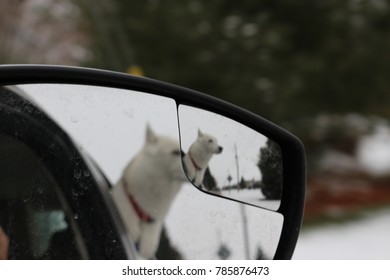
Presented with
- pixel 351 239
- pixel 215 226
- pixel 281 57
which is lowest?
pixel 351 239

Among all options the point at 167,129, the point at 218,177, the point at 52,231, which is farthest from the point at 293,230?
the point at 52,231

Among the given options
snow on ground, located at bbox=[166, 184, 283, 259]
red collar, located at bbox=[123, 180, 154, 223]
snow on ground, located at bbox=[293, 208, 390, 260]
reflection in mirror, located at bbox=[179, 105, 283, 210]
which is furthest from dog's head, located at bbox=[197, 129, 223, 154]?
snow on ground, located at bbox=[293, 208, 390, 260]

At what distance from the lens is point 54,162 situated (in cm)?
174

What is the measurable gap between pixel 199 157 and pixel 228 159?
0.30 ft

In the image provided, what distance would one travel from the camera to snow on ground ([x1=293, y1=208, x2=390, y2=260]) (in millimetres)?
6754

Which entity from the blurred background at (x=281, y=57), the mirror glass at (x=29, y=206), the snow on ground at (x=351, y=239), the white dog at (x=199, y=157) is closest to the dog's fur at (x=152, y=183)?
the white dog at (x=199, y=157)

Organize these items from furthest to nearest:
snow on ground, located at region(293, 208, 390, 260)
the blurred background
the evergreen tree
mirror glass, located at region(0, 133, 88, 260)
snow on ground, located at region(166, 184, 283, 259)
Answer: the blurred background → snow on ground, located at region(293, 208, 390, 260) → the evergreen tree → snow on ground, located at region(166, 184, 283, 259) → mirror glass, located at region(0, 133, 88, 260)


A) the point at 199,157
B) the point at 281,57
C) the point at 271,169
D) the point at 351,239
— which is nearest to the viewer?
the point at 199,157

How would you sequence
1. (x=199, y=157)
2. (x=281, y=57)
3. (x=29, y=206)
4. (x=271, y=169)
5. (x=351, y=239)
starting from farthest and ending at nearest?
1. (x=281, y=57)
2. (x=351, y=239)
3. (x=271, y=169)
4. (x=199, y=157)
5. (x=29, y=206)

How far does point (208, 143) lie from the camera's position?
1816 mm

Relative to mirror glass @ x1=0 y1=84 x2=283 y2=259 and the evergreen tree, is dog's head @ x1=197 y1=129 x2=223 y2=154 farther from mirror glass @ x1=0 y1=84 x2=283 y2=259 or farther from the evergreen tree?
the evergreen tree

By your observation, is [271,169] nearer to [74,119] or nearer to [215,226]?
[215,226]

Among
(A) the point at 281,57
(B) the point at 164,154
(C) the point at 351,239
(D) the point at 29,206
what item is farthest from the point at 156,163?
(A) the point at 281,57

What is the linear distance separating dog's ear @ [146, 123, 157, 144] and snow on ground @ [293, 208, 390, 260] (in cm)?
482
